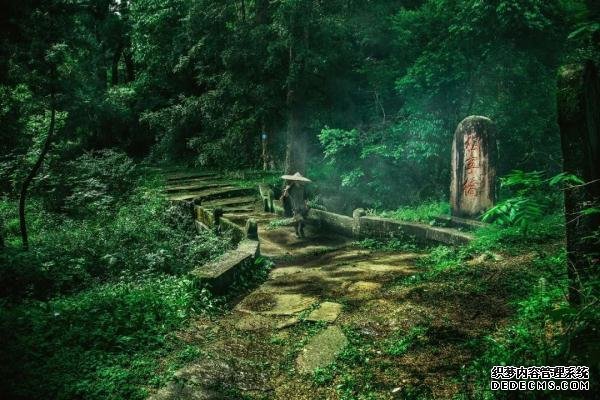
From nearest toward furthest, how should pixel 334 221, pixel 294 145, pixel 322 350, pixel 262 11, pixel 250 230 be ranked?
1. pixel 322 350
2. pixel 250 230
3. pixel 334 221
4. pixel 294 145
5. pixel 262 11

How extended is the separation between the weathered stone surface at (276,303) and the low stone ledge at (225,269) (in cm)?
43

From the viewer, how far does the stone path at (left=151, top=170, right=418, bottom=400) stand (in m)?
3.89

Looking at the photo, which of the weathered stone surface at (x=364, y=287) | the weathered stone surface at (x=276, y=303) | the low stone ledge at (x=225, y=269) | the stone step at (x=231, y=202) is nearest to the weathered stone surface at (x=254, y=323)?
the weathered stone surface at (x=276, y=303)

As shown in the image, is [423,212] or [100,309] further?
[423,212]

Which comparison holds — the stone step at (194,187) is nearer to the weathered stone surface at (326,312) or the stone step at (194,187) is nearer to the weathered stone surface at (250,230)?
the weathered stone surface at (250,230)

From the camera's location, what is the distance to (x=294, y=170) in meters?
14.9

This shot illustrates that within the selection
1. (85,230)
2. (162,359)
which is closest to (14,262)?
(85,230)

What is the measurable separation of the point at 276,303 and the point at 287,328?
917 mm

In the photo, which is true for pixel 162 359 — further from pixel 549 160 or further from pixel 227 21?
pixel 227 21

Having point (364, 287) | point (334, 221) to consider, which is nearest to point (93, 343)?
point (364, 287)

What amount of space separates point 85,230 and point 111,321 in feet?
24.2

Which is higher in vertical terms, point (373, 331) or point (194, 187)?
point (194, 187)

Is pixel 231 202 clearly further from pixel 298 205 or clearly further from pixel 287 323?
pixel 287 323

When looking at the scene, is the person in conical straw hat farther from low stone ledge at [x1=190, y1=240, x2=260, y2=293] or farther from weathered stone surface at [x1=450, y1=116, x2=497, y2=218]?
weathered stone surface at [x1=450, y1=116, x2=497, y2=218]
